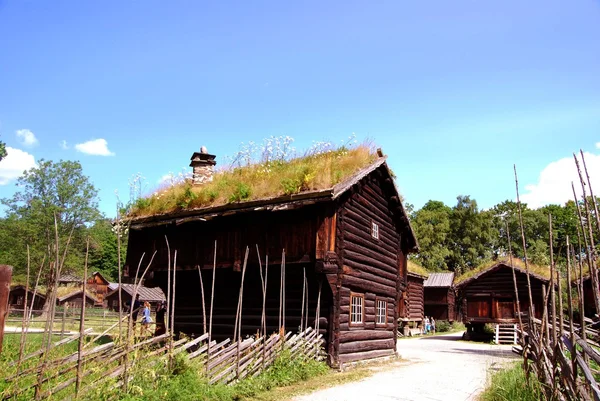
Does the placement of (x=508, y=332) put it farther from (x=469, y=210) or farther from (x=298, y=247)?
(x=469, y=210)

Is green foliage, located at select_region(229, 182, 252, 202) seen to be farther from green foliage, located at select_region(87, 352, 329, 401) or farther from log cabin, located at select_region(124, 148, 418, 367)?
green foliage, located at select_region(87, 352, 329, 401)

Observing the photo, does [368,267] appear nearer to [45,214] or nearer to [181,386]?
[181,386]

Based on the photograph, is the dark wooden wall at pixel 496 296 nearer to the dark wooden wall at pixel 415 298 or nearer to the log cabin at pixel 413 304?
the log cabin at pixel 413 304

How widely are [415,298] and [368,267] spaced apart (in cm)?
2682

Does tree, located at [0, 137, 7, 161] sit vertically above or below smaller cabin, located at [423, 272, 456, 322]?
above

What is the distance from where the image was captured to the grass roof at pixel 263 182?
46.0 ft

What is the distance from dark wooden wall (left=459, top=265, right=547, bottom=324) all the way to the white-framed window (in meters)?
14.8

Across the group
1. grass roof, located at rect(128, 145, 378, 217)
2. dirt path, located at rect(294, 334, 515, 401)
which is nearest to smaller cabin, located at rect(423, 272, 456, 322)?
dirt path, located at rect(294, 334, 515, 401)

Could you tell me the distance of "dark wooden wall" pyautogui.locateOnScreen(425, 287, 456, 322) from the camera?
48062 mm

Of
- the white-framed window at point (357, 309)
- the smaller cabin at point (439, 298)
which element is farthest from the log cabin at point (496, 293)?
the smaller cabin at point (439, 298)

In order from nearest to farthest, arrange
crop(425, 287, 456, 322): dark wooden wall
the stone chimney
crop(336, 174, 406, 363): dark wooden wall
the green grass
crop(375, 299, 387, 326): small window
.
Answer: the green grass < crop(336, 174, 406, 363): dark wooden wall < crop(375, 299, 387, 326): small window < the stone chimney < crop(425, 287, 456, 322): dark wooden wall

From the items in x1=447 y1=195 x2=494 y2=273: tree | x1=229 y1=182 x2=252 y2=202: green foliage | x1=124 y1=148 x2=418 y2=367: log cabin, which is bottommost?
x1=124 y1=148 x2=418 y2=367: log cabin

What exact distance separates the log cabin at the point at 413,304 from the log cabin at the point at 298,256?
63.3ft

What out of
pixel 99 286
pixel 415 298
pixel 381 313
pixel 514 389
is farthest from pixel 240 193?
pixel 99 286
